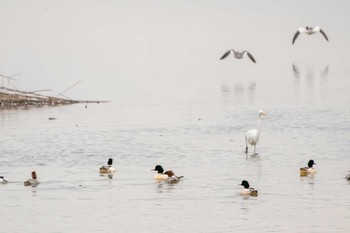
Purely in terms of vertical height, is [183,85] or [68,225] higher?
[183,85]

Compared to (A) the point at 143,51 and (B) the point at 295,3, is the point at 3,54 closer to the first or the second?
(A) the point at 143,51

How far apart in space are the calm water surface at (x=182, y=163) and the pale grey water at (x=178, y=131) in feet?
0.15

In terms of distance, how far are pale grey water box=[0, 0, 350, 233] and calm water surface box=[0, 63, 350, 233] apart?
4 centimetres

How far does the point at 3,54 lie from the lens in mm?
56438

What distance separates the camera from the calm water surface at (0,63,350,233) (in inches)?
752

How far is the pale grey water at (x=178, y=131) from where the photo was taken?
1956 centimetres

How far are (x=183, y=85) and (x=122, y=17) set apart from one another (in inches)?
1422

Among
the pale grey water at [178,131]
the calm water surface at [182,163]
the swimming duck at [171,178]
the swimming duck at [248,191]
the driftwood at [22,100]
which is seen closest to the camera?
the calm water surface at [182,163]

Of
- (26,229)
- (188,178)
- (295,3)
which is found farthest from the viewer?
(295,3)

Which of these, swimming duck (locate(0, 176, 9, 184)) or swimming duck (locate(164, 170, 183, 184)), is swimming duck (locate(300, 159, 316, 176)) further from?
swimming duck (locate(0, 176, 9, 184))

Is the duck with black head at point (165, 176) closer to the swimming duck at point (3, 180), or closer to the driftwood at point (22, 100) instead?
the swimming duck at point (3, 180)

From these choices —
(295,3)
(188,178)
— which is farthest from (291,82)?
(295,3)

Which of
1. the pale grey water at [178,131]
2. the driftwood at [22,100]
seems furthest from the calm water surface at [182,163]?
the driftwood at [22,100]

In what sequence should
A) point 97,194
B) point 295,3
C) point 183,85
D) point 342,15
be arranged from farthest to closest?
point 295,3 → point 342,15 → point 183,85 → point 97,194
